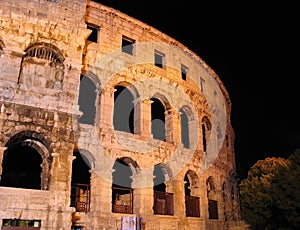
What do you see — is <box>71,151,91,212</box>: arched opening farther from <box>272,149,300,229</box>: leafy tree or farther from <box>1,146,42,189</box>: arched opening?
<box>272,149,300,229</box>: leafy tree

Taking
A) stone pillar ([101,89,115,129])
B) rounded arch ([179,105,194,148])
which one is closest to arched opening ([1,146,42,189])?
stone pillar ([101,89,115,129])

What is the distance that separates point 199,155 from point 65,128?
417 inches

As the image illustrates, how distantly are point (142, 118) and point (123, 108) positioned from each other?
3.23 meters

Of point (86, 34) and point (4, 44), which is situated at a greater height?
point (86, 34)

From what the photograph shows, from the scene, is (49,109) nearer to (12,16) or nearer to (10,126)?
(10,126)

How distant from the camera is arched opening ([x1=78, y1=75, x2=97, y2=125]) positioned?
21820 millimetres

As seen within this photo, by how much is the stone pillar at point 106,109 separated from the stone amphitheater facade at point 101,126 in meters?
0.06

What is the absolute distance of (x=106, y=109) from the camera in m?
18.9

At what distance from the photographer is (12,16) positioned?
52.2 feet

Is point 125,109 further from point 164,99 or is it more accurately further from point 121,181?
point 121,181

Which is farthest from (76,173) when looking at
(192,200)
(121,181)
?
(192,200)

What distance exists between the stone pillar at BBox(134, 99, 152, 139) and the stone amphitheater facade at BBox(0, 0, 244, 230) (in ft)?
0.21

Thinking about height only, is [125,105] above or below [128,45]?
below

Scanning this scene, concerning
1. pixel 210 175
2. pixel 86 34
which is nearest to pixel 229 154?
pixel 210 175
